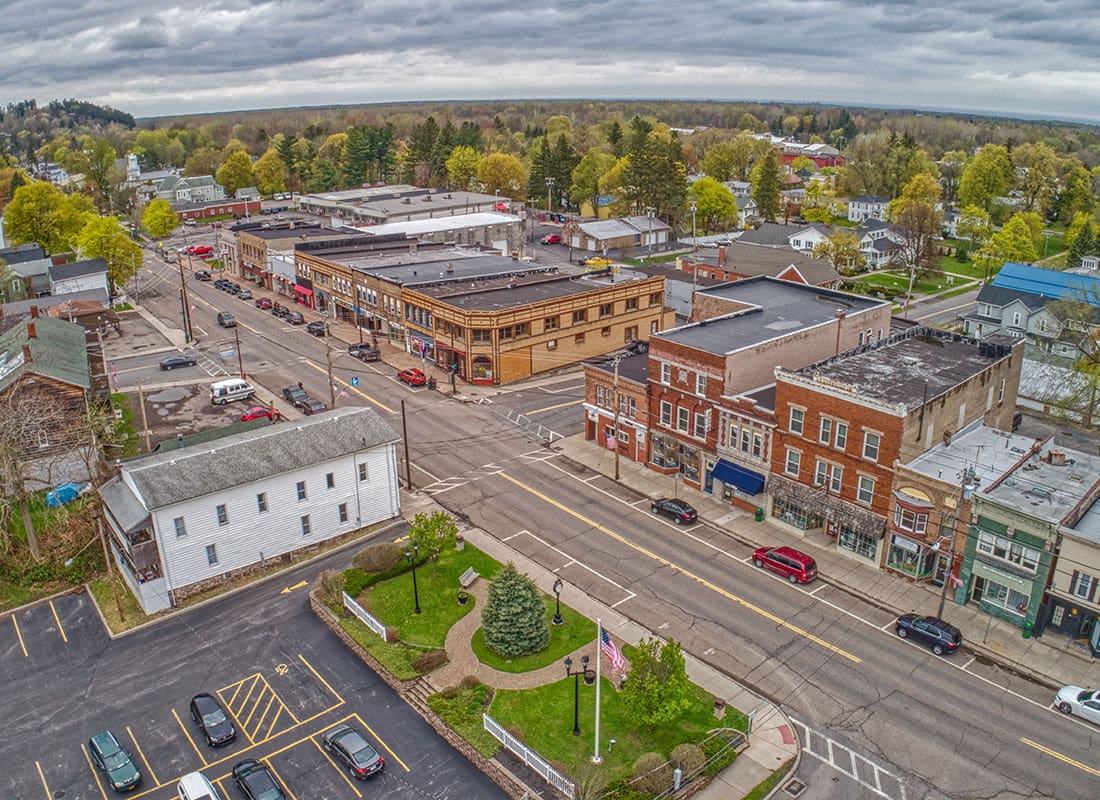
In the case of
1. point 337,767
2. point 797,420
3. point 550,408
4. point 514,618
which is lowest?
point 337,767

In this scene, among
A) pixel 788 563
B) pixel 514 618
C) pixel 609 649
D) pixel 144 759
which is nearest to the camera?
pixel 609 649

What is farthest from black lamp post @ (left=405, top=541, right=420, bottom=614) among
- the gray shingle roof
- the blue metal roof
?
the blue metal roof

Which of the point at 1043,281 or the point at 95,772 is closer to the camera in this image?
the point at 95,772

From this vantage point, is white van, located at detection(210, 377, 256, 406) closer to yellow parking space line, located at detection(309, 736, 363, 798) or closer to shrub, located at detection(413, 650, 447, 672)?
shrub, located at detection(413, 650, 447, 672)

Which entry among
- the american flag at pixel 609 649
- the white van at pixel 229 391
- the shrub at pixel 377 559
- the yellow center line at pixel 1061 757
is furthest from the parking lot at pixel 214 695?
the white van at pixel 229 391

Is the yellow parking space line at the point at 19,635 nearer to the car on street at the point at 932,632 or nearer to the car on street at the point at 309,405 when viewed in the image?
the car on street at the point at 309,405

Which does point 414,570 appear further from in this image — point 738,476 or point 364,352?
point 364,352

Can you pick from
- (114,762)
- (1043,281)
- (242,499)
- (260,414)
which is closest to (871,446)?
(242,499)
